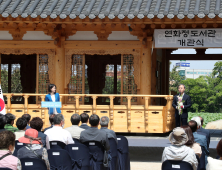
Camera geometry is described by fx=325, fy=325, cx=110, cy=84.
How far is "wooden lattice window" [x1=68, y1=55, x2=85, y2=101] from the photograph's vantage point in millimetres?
10438

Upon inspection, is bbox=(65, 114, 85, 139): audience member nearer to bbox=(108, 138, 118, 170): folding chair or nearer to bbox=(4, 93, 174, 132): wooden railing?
bbox=(108, 138, 118, 170): folding chair

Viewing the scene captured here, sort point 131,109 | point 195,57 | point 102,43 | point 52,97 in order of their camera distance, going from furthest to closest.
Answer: point 195,57 → point 102,43 → point 131,109 → point 52,97

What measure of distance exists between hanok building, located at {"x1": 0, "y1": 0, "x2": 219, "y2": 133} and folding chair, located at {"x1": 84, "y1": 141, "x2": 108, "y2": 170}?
401 cm

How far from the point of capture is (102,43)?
33.5ft

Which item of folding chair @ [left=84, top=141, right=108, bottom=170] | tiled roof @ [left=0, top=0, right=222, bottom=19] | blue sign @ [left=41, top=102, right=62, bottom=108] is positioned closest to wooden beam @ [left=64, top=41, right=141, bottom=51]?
tiled roof @ [left=0, top=0, right=222, bottom=19]

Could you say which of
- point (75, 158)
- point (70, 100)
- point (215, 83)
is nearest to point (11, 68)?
point (70, 100)

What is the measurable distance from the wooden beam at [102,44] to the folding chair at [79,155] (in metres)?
5.63

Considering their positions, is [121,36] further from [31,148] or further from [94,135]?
[31,148]

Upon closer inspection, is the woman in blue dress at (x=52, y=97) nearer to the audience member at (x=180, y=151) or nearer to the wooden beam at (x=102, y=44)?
the wooden beam at (x=102, y=44)

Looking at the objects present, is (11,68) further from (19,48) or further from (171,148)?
(171,148)

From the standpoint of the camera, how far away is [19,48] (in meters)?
10.5

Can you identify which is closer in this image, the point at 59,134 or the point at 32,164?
the point at 32,164

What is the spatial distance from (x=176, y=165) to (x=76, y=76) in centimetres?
697

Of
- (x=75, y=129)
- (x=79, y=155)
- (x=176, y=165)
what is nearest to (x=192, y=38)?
(x=75, y=129)
